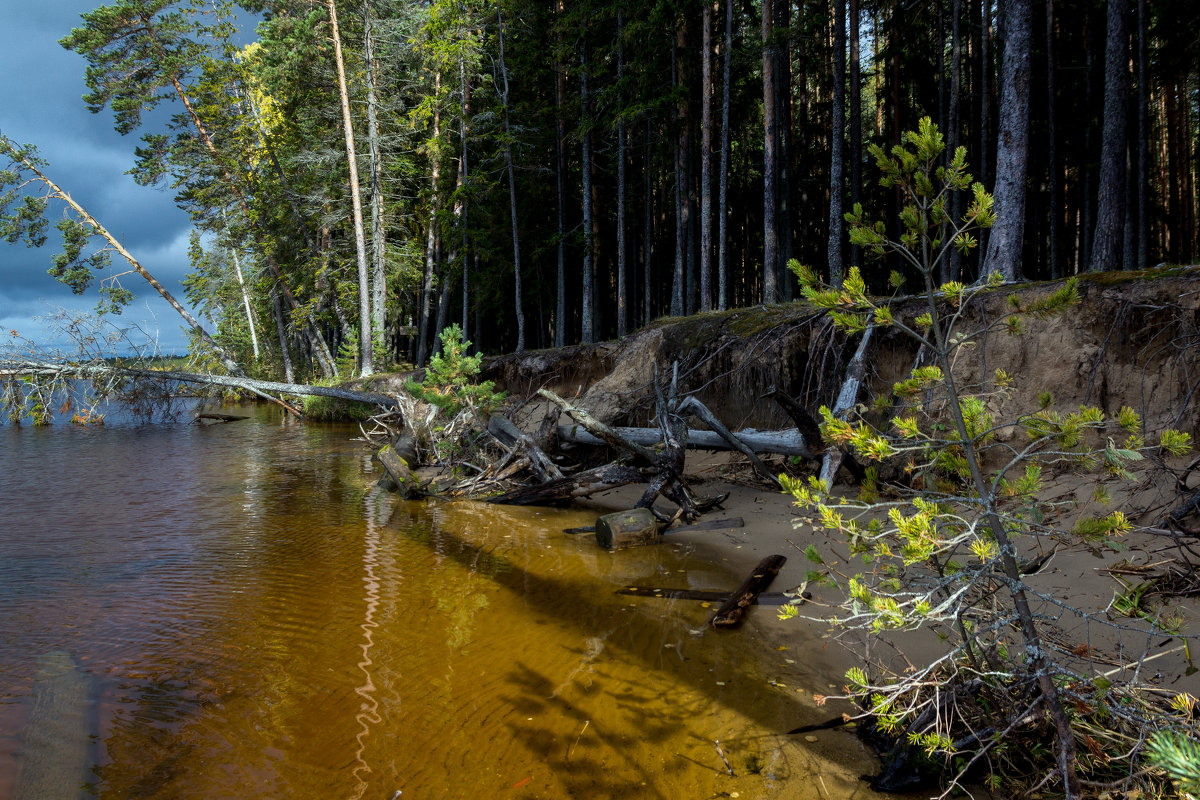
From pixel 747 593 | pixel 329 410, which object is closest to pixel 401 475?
pixel 747 593

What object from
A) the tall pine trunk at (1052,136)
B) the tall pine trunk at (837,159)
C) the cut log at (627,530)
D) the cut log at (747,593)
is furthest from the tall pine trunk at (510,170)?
the cut log at (747,593)

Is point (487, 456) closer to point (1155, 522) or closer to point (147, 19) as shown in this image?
point (1155, 522)

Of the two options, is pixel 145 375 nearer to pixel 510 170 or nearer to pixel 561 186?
pixel 510 170

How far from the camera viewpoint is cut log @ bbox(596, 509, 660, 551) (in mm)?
6637

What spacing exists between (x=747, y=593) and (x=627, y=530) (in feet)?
6.85

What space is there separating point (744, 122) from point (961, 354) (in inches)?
727

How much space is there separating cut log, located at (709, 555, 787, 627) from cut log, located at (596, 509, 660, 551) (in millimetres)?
1682

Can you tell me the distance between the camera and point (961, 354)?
7.39 meters

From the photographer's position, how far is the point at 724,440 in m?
8.01

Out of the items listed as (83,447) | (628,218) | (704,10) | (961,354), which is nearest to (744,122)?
(628,218)

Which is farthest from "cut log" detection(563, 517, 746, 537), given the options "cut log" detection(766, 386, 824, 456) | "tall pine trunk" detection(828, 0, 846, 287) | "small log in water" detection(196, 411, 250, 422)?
"small log in water" detection(196, 411, 250, 422)

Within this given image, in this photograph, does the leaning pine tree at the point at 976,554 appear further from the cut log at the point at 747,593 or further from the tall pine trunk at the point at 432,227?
the tall pine trunk at the point at 432,227

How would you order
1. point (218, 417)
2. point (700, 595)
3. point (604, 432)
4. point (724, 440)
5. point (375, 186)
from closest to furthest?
point (700, 595), point (724, 440), point (604, 432), point (375, 186), point (218, 417)

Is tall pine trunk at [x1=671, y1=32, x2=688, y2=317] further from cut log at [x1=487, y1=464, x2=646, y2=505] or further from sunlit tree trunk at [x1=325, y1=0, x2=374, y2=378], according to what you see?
sunlit tree trunk at [x1=325, y1=0, x2=374, y2=378]
